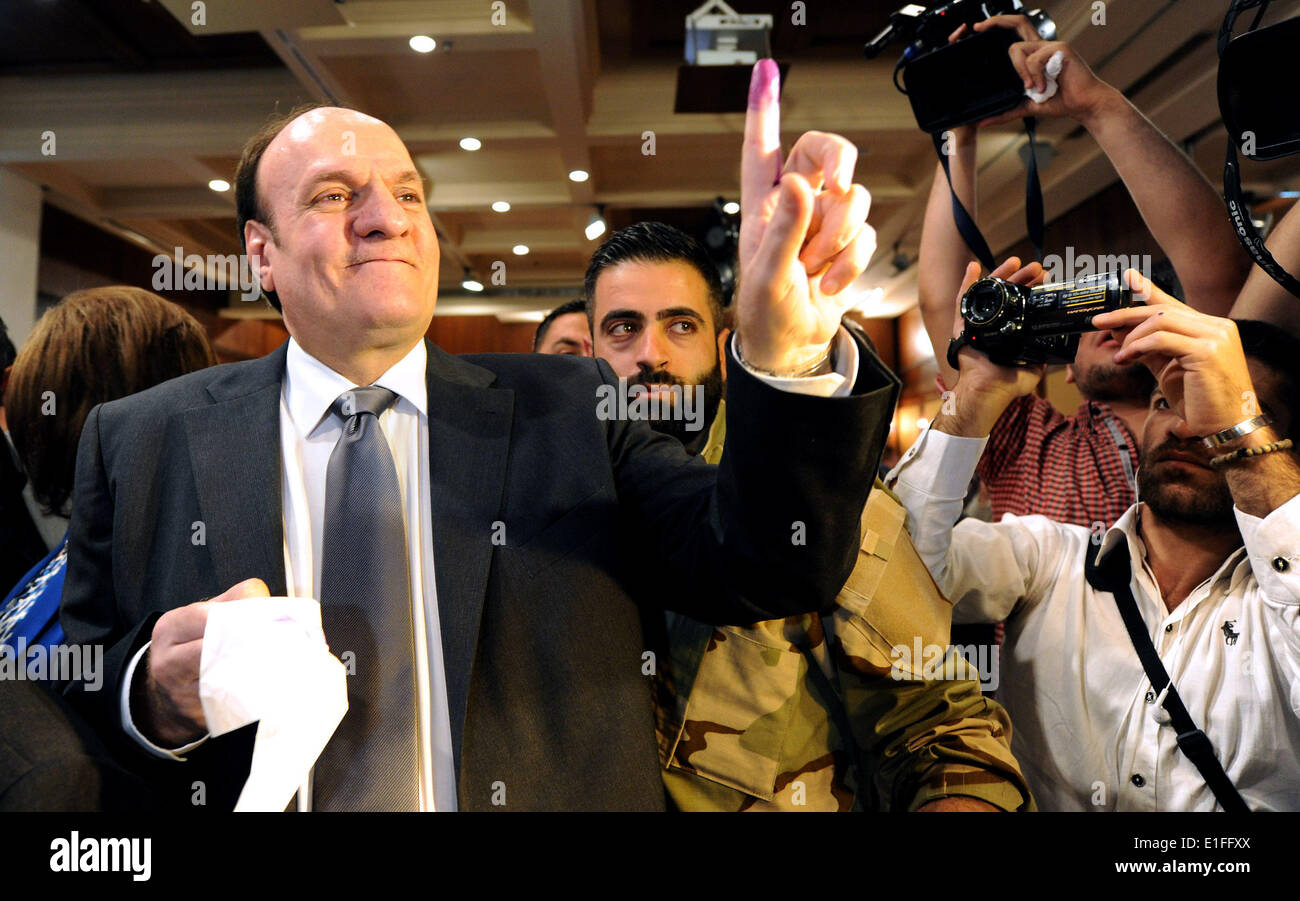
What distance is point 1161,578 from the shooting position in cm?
128

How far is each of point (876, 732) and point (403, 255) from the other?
75 centimetres

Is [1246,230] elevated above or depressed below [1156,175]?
below

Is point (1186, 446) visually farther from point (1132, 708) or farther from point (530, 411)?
point (530, 411)

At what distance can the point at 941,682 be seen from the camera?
3.28ft

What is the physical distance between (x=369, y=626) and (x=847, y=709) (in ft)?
1.80

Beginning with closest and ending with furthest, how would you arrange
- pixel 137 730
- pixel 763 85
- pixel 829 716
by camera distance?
pixel 763 85
pixel 137 730
pixel 829 716

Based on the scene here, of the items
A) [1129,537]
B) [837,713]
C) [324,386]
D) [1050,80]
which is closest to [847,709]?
[837,713]

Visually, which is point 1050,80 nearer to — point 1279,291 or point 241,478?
point 1279,291

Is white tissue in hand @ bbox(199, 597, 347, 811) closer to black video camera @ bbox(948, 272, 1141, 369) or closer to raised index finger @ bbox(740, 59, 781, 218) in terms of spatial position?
raised index finger @ bbox(740, 59, 781, 218)

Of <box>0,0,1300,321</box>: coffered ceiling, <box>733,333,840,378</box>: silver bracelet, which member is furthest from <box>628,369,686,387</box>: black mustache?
<box>0,0,1300,321</box>: coffered ceiling

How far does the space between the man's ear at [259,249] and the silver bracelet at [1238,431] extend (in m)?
1.15

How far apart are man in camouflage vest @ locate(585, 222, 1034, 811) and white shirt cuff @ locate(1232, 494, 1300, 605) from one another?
36cm
